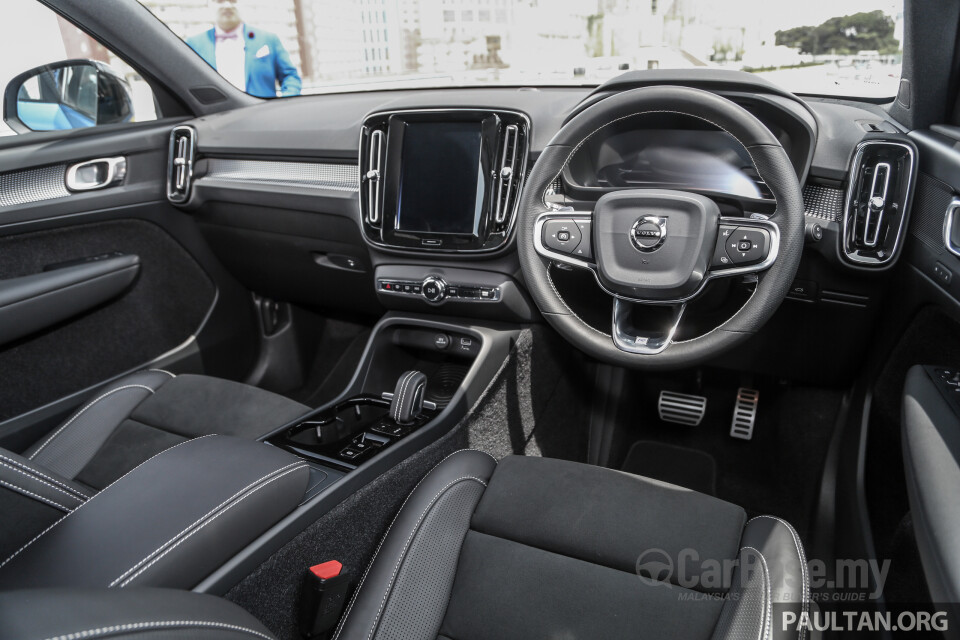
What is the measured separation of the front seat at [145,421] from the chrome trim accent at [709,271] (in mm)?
752

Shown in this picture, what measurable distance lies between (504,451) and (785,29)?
1.28 m

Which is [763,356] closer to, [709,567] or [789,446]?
[789,446]

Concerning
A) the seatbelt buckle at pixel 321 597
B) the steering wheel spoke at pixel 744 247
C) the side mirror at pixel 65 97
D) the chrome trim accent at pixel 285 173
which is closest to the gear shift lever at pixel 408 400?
the seatbelt buckle at pixel 321 597

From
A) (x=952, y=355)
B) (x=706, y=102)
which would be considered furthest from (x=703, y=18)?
(x=952, y=355)

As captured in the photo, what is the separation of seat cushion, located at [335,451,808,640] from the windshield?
1.02 m

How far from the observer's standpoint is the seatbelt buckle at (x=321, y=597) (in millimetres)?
1233

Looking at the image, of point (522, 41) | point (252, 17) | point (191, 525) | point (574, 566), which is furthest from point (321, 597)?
point (252, 17)

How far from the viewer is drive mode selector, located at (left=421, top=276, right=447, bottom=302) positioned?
73.5 inches

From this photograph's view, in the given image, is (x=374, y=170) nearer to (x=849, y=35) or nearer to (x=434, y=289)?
(x=434, y=289)

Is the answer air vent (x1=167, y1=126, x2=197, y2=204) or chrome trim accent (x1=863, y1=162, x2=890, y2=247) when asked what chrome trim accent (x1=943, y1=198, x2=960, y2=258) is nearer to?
chrome trim accent (x1=863, y1=162, x2=890, y2=247)

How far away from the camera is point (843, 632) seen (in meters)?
1.48

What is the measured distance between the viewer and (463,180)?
1.78m

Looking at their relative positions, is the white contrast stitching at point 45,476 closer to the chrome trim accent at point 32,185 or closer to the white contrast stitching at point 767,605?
the white contrast stitching at point 767,605

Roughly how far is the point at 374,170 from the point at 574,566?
3.84ft
